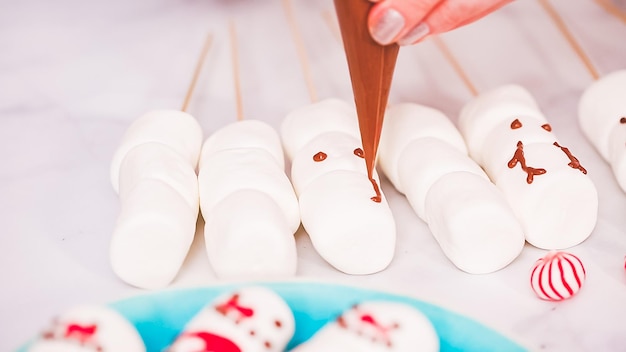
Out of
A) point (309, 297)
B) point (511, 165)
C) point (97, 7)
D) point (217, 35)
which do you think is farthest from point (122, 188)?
point (97, 7)

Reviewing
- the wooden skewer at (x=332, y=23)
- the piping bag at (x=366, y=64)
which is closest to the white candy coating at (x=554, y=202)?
the piping bag at (x=366, y=64)

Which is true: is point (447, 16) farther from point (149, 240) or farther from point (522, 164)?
point (149, 240)

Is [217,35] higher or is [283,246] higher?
[283,246]

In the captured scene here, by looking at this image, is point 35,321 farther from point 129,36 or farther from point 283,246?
point 129,36

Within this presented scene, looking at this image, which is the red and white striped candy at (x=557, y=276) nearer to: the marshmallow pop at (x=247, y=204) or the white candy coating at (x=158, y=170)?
the marshmallow pop at (x=247, y=204)

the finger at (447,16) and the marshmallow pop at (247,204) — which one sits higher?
the finger at (447,16)

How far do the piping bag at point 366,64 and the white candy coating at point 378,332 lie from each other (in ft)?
1.20

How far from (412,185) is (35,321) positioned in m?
0.84

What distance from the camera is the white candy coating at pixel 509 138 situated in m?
1.71

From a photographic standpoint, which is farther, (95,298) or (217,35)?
(217,35)

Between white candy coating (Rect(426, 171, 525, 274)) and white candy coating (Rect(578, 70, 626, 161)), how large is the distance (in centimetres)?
43

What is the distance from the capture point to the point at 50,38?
104 inches

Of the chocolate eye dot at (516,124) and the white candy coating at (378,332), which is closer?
the white candy coating at (378,332)

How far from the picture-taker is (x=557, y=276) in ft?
4.77
